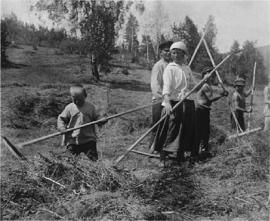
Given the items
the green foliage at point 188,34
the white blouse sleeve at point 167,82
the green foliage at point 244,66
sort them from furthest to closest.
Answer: the green foliage at point 244,66
the green foliage at point 188,34
the white blouse sleeve at point 167,82

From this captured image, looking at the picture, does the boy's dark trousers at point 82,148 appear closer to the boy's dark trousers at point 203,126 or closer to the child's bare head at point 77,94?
the child's bare head at point 77,94

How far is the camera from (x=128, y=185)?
11.3 feet

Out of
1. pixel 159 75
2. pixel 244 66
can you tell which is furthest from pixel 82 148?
pixel 244 66

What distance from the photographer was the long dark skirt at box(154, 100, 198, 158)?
4.82m

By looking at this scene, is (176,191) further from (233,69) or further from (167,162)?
(233,69)

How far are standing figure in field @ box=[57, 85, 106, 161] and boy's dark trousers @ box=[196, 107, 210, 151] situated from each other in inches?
78.1

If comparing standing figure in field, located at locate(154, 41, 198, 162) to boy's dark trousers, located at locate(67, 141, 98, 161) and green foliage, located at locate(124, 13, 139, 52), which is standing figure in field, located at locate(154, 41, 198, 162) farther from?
green foliage, located at locate(124, 13, 139, 52)

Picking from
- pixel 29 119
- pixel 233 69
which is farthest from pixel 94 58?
pixel 233 69

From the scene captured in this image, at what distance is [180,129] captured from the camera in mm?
4836

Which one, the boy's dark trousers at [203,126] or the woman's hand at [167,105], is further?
the boy's dark trousers at [203,126]

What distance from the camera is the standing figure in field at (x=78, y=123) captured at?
4508 mm

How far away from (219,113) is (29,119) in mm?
7419

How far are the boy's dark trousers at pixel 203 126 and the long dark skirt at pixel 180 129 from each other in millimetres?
782

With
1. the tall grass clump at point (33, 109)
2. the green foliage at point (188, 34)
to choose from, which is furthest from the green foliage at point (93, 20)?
the green foliage at point (188, 34)
